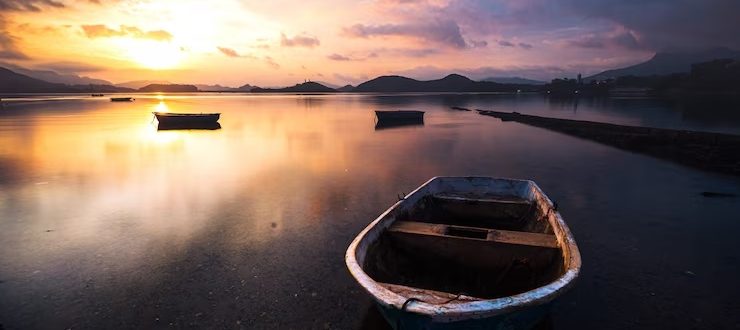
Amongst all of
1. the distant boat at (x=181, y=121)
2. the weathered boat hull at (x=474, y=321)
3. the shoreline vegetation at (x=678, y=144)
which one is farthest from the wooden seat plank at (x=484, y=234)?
the distant boat at (x=181, y=121)

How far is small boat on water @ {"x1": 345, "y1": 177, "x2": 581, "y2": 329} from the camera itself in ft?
14.7

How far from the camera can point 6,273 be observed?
28.9 ft

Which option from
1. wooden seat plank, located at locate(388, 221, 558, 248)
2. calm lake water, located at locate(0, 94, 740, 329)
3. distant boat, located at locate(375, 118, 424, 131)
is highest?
distant boat, located at locate(375, 118, 424, 131)

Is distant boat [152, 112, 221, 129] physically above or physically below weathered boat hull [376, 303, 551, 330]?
above

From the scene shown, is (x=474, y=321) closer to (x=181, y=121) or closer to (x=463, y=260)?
(x=463, y=260)

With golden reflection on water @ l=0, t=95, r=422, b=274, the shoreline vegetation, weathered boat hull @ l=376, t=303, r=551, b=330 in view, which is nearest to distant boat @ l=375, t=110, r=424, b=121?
the shoreline vegetation

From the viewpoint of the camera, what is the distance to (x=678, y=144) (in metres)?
27.6

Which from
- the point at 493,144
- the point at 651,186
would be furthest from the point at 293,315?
the point at 493,144

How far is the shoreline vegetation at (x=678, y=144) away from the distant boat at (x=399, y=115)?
2050 cm

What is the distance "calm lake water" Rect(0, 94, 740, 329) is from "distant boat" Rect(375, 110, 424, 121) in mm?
29277

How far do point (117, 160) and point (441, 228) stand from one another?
24707 millimetres

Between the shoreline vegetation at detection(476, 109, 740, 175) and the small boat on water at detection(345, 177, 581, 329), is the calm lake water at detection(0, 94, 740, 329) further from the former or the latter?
the shoreline vegetation at detection(476, 109, 740, 175)

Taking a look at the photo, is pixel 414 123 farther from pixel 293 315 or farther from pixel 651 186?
pixel 293 315

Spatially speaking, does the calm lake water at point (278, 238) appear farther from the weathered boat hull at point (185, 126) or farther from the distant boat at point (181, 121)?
the distant boat at point (181, 121)
